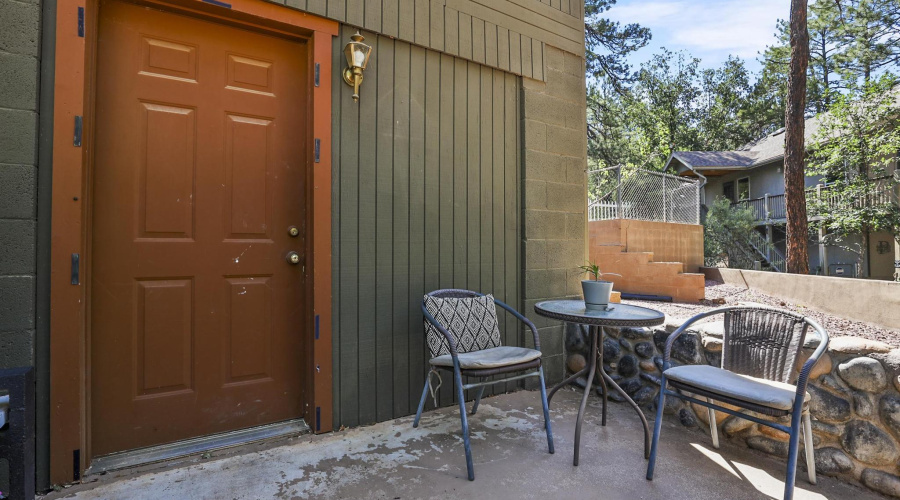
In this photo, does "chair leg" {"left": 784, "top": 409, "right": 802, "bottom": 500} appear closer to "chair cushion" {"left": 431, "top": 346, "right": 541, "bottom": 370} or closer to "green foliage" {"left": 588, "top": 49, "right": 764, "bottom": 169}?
"chair cushion" {"left": 431, "top": 346, "right": 541, "bottom": 370}

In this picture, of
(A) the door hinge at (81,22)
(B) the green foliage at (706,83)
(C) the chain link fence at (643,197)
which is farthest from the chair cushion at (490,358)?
(B) the green foliage at (706,83)

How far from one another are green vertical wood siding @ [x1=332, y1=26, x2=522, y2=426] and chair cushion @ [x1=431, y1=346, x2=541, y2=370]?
0.46 m

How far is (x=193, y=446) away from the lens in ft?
6.64

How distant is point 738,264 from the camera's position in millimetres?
11711

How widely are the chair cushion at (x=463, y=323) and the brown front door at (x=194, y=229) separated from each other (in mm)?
707

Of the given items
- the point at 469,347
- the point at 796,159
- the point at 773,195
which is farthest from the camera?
the point at 773,195

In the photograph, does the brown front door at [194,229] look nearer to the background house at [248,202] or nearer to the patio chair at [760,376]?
the background house at [248,202]

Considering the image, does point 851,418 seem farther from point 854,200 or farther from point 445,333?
point 854,200

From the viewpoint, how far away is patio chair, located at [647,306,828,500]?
1.56 meters

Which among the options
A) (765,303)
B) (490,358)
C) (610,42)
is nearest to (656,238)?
(765,303)

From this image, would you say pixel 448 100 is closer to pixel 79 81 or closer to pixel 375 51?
pixel 375 51

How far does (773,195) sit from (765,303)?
838 centimetres

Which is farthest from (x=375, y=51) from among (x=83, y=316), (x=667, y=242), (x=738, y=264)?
(x=738, y=264)

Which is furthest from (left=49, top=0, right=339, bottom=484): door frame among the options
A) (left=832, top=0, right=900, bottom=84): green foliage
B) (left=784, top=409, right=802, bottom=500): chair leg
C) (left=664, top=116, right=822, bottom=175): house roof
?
(left=832, top=0, right=900, bottom=84): green foliage
